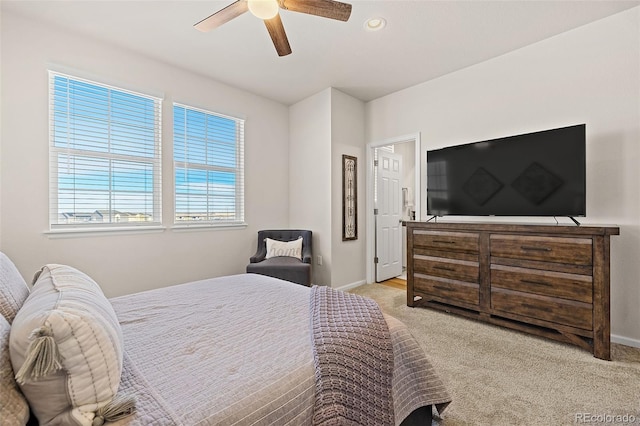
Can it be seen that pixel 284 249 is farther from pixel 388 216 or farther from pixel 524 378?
pixel 524 378

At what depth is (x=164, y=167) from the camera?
326 cm

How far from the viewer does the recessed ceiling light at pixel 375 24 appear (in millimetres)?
2471

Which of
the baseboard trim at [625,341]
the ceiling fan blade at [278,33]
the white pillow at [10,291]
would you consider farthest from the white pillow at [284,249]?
the baseboard trim at [625,341]

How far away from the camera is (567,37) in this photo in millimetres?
2648

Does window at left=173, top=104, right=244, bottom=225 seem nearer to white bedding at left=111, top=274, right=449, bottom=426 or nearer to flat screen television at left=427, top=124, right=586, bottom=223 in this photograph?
white bedding at left=111, top=274, right=449, bottom=426

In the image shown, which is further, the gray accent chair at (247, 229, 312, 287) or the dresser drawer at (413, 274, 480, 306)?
the gray accent chair at (247, 229, 312, 287)

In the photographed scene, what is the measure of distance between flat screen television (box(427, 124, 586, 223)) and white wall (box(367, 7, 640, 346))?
317 mm

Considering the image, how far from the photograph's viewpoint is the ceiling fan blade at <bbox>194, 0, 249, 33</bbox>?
5.79 ft

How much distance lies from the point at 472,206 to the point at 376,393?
2495mm

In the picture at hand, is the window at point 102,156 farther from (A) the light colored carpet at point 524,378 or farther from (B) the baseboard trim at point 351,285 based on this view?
(A) the light colored carpet at point 524,378

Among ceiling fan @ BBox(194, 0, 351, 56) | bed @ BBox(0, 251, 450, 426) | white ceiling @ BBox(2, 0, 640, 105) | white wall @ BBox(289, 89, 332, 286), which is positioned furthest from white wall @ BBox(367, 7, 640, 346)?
bed @ BBox(0, 251, 450, 426)

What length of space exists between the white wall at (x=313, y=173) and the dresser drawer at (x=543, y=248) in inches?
79.2

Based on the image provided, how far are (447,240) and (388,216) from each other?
5.55 ft

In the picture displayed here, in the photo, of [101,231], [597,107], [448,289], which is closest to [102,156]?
[101,231]
